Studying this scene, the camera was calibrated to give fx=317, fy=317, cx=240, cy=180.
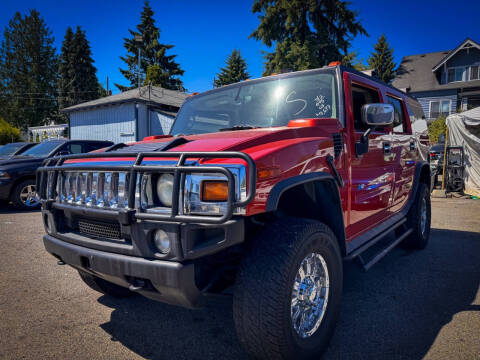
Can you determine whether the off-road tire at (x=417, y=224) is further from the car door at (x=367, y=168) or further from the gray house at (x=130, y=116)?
the gray house at (x=130, y=116)

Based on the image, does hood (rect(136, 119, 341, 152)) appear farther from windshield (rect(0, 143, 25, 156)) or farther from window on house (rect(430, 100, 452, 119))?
window on house (rect(430, 100, 452, 119))

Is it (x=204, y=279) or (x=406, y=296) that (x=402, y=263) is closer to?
(x=406, y=296)

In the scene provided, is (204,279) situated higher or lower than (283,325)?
higher

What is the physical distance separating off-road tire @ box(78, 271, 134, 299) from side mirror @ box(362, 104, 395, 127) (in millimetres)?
2608

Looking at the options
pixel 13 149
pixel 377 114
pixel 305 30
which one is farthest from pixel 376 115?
pixel 305 30

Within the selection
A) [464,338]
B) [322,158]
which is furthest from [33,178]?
[464,338]

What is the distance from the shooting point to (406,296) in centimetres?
297

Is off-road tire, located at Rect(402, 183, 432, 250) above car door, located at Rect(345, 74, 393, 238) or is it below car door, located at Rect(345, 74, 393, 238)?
below

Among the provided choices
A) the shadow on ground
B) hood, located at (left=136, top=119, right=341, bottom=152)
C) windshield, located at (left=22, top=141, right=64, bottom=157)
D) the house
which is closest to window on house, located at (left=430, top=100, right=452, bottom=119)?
the house

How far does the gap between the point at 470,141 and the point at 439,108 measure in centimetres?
2102

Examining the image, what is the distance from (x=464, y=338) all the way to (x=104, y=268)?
2496mm

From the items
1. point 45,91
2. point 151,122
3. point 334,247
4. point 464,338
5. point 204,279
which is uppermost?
point 45,91

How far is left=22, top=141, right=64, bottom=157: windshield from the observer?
25.9 feet

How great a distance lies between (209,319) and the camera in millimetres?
2586
